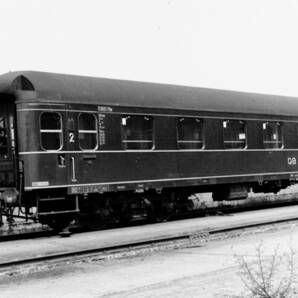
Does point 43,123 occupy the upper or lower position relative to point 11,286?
upper

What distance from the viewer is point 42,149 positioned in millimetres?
13086

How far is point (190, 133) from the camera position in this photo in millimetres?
16312

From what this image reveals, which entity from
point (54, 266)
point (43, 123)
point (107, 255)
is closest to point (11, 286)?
point (54, 266)

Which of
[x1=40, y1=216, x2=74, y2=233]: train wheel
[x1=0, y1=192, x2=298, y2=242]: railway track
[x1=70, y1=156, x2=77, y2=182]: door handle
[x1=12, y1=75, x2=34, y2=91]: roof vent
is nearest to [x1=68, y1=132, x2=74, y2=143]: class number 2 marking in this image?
[x1=70, y1=156, x2=77, y2=182]: door handle

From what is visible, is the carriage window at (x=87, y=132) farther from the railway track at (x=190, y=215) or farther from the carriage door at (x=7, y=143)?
the railway track at (x=190, y=215)

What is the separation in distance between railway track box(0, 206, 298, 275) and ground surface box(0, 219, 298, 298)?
449 millimetres

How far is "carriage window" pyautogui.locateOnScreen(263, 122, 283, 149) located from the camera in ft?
61.7

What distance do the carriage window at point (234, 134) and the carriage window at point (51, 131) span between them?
572cm

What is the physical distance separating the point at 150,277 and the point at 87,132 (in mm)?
6301

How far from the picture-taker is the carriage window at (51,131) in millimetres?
13188

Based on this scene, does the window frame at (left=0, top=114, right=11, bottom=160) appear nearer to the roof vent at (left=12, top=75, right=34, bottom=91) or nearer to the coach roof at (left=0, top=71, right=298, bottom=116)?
the coach roof at (left=0, top=71, right=298, bottom=116)

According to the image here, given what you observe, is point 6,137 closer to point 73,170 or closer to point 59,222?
point 73,170

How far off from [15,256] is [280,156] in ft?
36.1

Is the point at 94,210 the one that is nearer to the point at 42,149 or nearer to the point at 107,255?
the point at 42,149
